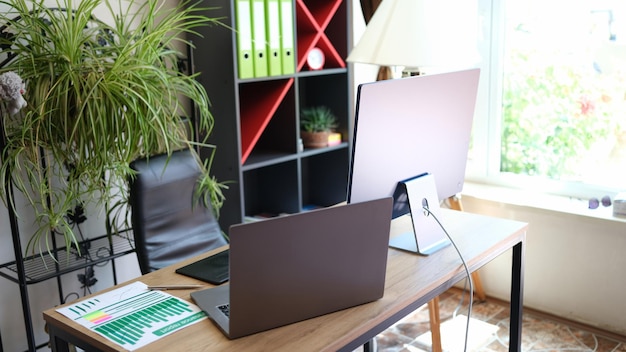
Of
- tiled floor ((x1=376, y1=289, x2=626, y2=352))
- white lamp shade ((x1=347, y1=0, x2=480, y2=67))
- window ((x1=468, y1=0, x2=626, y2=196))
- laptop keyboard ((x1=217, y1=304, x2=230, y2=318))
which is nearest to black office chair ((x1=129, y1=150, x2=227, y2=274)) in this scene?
laptop keyboard ((x1=217, y1=304, x2=230, y2=318))

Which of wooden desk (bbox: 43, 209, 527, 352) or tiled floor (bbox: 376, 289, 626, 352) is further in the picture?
tiled floor (bbox: 376, 289, 626, 352)

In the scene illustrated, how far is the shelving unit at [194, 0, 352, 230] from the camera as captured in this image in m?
2.82

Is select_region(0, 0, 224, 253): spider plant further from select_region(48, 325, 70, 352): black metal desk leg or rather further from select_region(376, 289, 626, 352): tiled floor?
select_region(376, 289, 626, 352): tiled floor

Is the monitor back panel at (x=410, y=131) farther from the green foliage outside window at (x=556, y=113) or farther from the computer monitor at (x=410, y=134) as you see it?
the green foliage outside window at (x=556, y=113)

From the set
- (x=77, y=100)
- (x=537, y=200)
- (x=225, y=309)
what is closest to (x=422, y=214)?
(x=225, y=309)

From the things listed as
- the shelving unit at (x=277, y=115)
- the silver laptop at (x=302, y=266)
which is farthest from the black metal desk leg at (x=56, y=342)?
the shelving unit at (x=277, y=115)

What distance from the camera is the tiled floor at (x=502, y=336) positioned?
2.86 metres

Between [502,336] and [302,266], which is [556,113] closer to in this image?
[502,336]

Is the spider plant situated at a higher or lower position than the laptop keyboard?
higher

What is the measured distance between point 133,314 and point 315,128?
1.89 meters

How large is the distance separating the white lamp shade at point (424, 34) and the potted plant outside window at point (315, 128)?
1174 millimetres

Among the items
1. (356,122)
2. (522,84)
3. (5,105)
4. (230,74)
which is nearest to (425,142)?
(356,122)

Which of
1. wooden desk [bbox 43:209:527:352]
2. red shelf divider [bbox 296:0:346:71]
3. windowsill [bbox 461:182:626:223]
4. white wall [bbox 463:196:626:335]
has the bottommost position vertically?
white wall [bbox 463:196:626:335]

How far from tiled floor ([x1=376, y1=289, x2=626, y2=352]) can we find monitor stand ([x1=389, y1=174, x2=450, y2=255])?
94 cm
